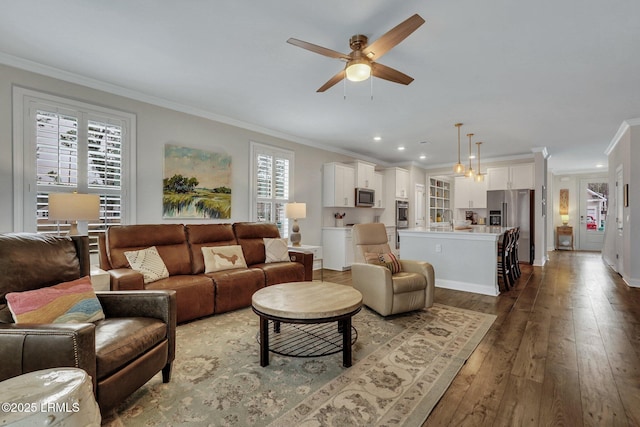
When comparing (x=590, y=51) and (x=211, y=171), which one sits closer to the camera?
(x=590, y=51)

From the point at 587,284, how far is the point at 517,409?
14.5 ft

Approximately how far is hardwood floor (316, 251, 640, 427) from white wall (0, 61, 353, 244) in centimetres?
312

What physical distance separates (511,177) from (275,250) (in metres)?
5.96

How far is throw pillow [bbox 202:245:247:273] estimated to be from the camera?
3.64 meters

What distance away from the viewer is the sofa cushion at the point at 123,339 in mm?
1562

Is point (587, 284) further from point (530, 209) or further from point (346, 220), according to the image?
point (346, 220)

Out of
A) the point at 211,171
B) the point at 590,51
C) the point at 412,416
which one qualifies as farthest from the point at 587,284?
the point at 211,171

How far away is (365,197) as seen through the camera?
22.6 ft

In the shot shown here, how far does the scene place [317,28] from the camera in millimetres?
2443

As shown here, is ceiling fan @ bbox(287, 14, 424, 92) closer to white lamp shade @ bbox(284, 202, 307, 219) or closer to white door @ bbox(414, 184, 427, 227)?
white lamp shade @ bbox(284, 202, 307, 219)

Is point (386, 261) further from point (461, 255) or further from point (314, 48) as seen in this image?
point (314, 48)

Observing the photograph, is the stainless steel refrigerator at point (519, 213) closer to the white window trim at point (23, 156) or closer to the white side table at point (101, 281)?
the white side table at point (101, 281)

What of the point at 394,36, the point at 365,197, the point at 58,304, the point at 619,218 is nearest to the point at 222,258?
the point at 58,304

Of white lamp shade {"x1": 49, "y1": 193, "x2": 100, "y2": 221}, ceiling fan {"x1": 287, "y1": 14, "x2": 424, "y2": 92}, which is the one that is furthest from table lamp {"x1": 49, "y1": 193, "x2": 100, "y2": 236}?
ceiling fan {"x1": 287, "y1": 14, "x2": 424, "y2": 92}
